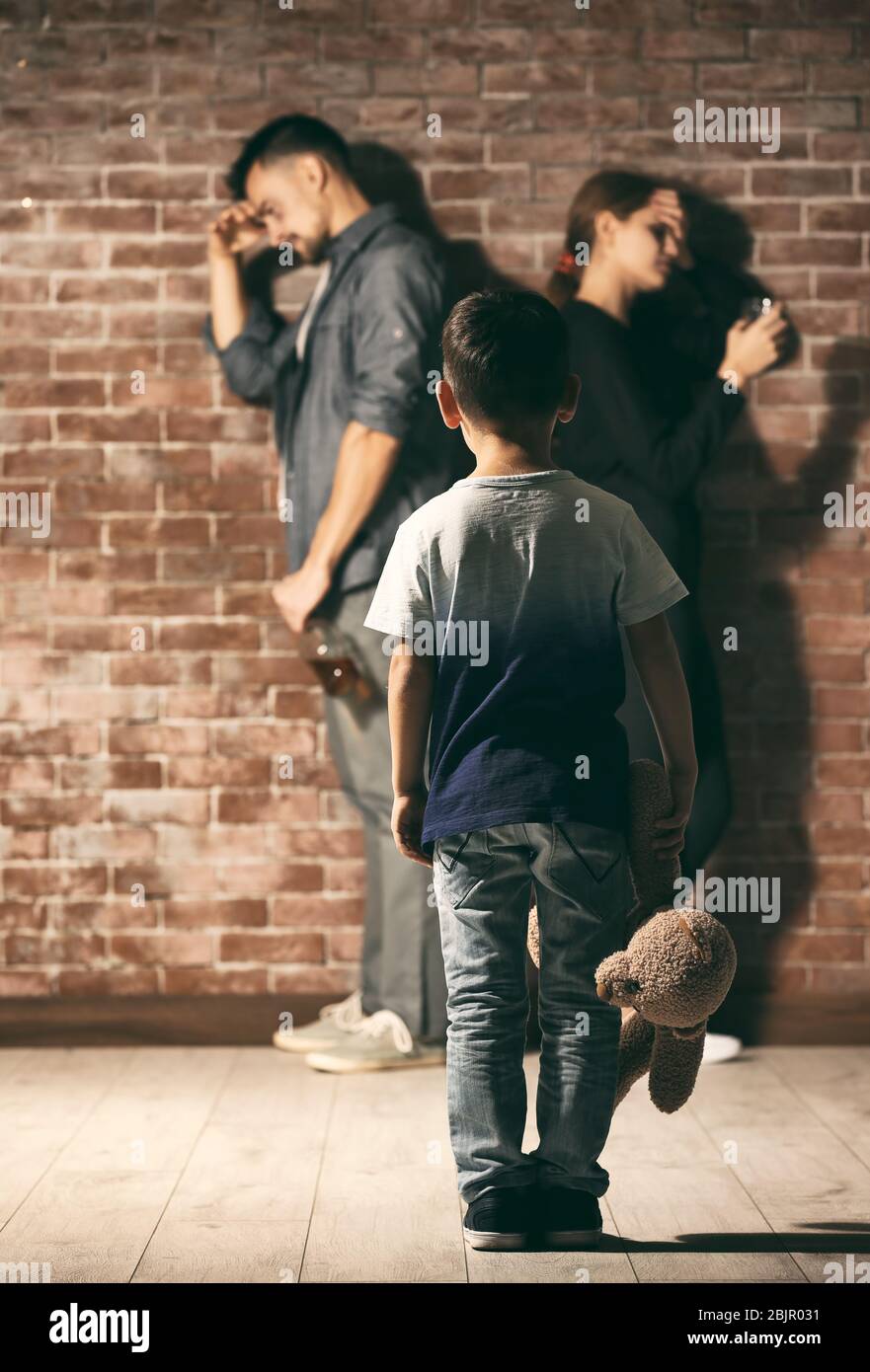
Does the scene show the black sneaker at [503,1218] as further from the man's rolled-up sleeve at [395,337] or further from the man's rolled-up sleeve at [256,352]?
the man's rolled-up sleeve at [256,352]

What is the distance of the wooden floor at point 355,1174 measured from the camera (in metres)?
2.08

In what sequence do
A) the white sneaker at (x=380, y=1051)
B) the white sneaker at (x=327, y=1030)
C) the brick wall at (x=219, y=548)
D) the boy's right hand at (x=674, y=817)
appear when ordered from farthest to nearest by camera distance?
the brick wall at (x=219, y=548)
the white sneaker at (x=327, y=1030)
the white sneaker at (x=380, y=1051)
the boy's right hand at (x=674, y=817)

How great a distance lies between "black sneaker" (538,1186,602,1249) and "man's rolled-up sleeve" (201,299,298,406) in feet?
6.54

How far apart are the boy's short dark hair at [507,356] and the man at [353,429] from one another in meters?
1.22

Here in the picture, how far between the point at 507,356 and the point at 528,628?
356 millimetres

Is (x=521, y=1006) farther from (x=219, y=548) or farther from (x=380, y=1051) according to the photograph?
(x=219, y=548)

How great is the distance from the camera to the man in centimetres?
332

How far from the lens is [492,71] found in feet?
11.5

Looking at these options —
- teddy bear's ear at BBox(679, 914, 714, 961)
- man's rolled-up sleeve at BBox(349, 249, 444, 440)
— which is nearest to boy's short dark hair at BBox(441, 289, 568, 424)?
teddy bear's ear at BBox(679, 914, 714, 961)

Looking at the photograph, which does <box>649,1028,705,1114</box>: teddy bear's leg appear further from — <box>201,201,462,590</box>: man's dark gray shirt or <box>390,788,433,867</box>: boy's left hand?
<box>201,201,462,590</box>: man's dark gray shirt

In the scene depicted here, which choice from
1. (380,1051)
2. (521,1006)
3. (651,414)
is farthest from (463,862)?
(651,414)

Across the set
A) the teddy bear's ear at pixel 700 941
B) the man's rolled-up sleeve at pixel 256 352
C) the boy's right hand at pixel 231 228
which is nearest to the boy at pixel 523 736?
the teddy bear's ear at pixel 700 941

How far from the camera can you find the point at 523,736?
2.05 metres
